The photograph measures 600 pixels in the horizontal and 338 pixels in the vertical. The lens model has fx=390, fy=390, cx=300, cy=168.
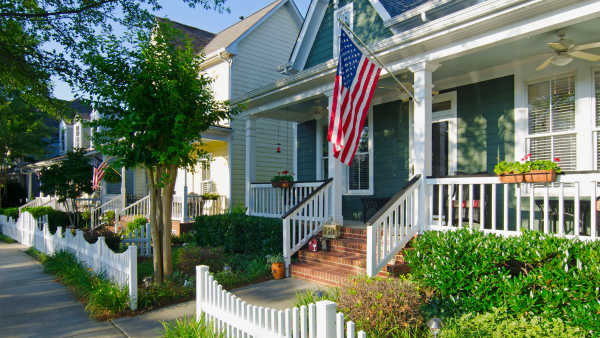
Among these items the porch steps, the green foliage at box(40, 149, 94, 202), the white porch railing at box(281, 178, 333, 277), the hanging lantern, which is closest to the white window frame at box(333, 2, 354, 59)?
the white porch railing at box(281, 178, 333, 277)

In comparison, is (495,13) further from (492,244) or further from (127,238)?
(127,238)

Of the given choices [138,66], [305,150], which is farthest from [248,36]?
[138,66]

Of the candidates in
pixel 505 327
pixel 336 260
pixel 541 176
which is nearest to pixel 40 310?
pixel 336 260

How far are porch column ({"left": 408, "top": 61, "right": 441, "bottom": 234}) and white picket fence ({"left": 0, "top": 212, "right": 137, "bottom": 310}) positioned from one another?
4.04m

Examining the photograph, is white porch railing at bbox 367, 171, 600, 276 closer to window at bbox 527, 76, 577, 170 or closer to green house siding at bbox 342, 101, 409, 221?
window at bbox 527, 76, 577, 170

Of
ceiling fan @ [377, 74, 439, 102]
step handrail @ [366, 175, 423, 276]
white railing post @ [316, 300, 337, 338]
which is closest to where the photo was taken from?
white railing post @ [316, 300, 337, 338]

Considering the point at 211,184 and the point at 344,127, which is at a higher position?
the point at 344,127

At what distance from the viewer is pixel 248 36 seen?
1459cm

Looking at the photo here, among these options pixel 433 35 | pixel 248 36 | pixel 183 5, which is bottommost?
pixel 433 35

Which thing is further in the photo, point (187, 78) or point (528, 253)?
point (187, 78)

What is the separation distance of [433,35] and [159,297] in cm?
538

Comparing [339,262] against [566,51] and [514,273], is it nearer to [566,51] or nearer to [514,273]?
[514,273]

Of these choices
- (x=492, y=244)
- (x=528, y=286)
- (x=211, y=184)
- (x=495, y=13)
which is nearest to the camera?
(x=528, y=286)

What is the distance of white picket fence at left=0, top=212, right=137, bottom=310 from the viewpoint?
5.08 metres
